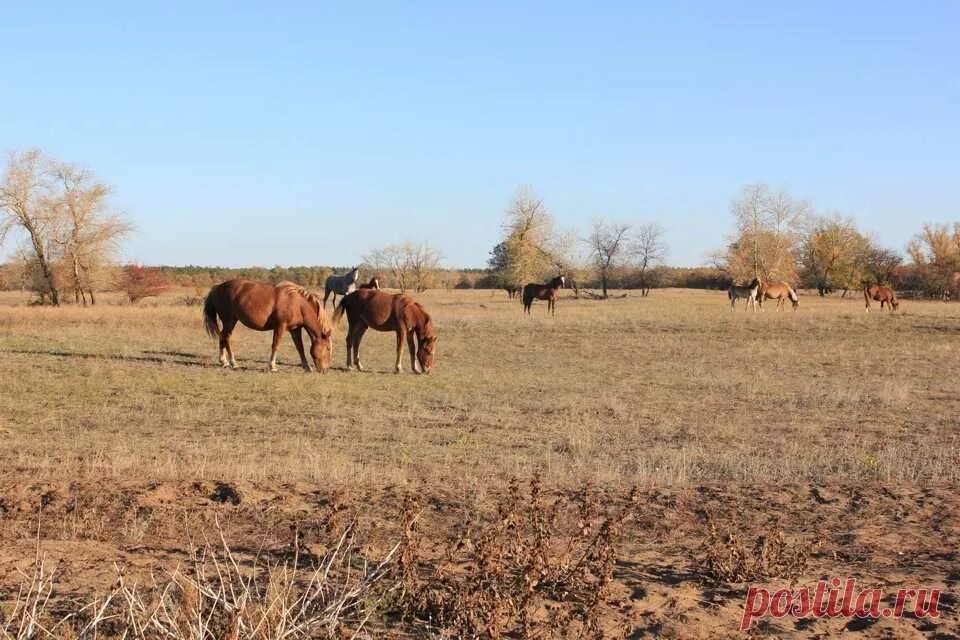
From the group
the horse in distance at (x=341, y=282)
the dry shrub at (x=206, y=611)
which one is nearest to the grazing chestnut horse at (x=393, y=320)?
the dry shrub at (x=206, y=611)

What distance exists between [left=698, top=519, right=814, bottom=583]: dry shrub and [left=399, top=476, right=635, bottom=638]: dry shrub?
591 mm

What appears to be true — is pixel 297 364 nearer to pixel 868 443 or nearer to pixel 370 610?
pixel 868 443

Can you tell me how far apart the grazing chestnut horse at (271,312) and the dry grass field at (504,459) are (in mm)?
843

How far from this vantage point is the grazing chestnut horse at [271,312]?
17.8m

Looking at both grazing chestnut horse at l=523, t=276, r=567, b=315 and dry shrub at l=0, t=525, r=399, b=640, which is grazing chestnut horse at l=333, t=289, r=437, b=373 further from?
grazing chestnut horse at l=523, t=276, r=567, b=315

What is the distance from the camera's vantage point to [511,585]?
14.7 ft

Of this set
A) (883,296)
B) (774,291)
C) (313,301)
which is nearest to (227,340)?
(313,301)

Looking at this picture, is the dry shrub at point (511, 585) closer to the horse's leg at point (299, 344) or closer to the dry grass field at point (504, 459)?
the dry grass field at point (504, 459)

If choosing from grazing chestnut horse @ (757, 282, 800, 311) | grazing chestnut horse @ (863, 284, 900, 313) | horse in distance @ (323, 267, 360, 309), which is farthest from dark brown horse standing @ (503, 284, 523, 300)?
grazing chestnut horse @ (863, 284, 900, 313)

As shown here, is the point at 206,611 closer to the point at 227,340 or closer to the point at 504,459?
the point at 504,459

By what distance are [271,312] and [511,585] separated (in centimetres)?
1429

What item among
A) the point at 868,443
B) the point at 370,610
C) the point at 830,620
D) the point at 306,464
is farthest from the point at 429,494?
the point at 868,443

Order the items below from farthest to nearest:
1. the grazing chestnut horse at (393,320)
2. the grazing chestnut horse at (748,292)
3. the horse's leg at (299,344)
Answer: the grazing chestnut horse at (748,292), the grazing chestnut horse at (393,320), the horse's leg at (299,344)

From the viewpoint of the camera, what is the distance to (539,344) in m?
26.0
